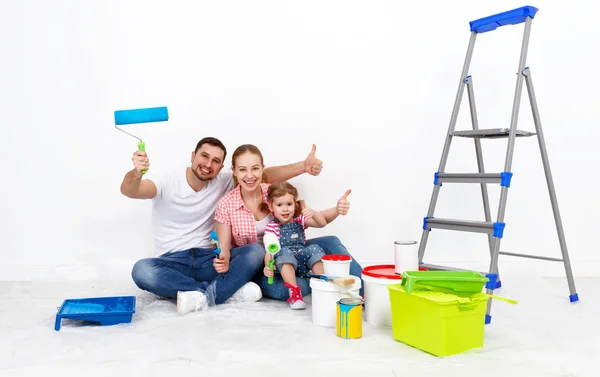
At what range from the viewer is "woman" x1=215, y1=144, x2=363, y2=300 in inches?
104

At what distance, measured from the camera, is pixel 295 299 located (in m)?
2.46

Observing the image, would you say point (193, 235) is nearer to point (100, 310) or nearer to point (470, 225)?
point (100, 310)

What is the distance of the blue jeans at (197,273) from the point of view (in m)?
2.51

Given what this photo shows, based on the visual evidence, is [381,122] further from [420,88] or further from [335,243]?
[335,243]

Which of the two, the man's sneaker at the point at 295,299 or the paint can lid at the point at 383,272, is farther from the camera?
the man's sneaker at the point at 295,299

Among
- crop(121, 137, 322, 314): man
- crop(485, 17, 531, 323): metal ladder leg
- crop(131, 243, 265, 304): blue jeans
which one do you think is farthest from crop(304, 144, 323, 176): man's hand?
crop(485, 17, 531, 323): metal ladder leg

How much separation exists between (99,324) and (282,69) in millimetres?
1691

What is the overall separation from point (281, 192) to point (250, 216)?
0.20 m

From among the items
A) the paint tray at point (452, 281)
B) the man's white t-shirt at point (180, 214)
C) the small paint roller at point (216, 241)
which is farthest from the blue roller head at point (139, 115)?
the paint tray at point (452, 281)

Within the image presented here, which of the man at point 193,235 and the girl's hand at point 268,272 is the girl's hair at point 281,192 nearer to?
the man at point 193,235

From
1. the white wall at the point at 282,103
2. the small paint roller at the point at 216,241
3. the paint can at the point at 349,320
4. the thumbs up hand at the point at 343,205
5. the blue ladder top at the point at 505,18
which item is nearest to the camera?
the paint can at the point at 349,320

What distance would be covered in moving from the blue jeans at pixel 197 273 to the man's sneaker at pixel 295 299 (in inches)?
8.5

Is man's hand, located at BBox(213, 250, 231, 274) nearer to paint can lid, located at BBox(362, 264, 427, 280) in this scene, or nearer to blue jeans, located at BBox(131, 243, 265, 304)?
blue jeans, located at BBox(131, 243, 265, 304)

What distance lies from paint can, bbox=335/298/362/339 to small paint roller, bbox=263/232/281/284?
0.57 m
